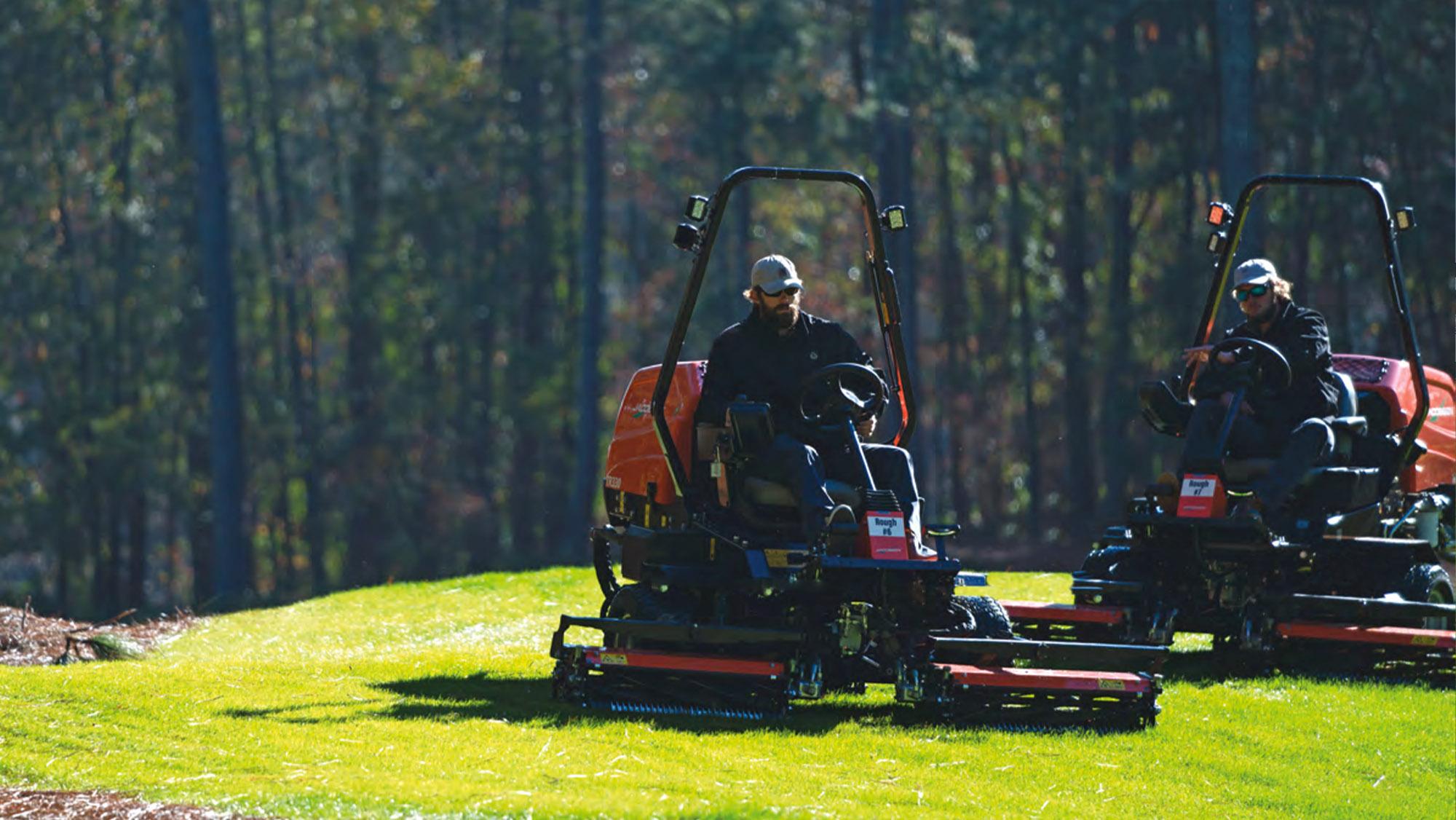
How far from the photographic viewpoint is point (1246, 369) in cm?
1292

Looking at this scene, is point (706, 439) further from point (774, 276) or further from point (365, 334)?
point (365, 334)

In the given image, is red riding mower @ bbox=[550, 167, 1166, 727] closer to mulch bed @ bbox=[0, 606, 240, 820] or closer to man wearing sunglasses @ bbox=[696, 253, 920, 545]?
man wearing sunglasses @ bbox=[696, 253, 920, 545]

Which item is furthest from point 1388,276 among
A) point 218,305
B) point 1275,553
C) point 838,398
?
point 218,305

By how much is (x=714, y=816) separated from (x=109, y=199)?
3466 centimetres

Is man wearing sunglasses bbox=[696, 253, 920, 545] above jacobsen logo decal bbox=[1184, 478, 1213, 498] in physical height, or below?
above

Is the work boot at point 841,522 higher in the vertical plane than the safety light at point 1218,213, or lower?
lower

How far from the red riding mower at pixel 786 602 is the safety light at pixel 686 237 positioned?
0.02 m

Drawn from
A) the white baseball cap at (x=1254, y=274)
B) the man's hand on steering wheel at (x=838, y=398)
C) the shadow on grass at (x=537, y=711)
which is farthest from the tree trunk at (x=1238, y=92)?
the shadow on grass at (x=537, y=711)

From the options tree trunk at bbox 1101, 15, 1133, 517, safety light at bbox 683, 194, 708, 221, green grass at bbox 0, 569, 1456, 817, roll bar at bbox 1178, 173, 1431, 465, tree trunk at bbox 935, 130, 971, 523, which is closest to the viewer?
green grass at bbox 0, 569, 1456, 817

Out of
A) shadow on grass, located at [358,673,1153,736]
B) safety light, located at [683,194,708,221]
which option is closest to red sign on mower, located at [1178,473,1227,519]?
shadow on grass, located at [358,673,1153,736]

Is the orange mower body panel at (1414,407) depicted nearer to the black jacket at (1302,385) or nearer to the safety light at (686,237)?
the black jacket at (1302,385)

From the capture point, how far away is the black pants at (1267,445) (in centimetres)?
1260

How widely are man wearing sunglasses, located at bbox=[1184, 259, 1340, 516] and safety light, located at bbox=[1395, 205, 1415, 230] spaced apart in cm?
76

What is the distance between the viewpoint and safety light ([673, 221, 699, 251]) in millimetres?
10508
